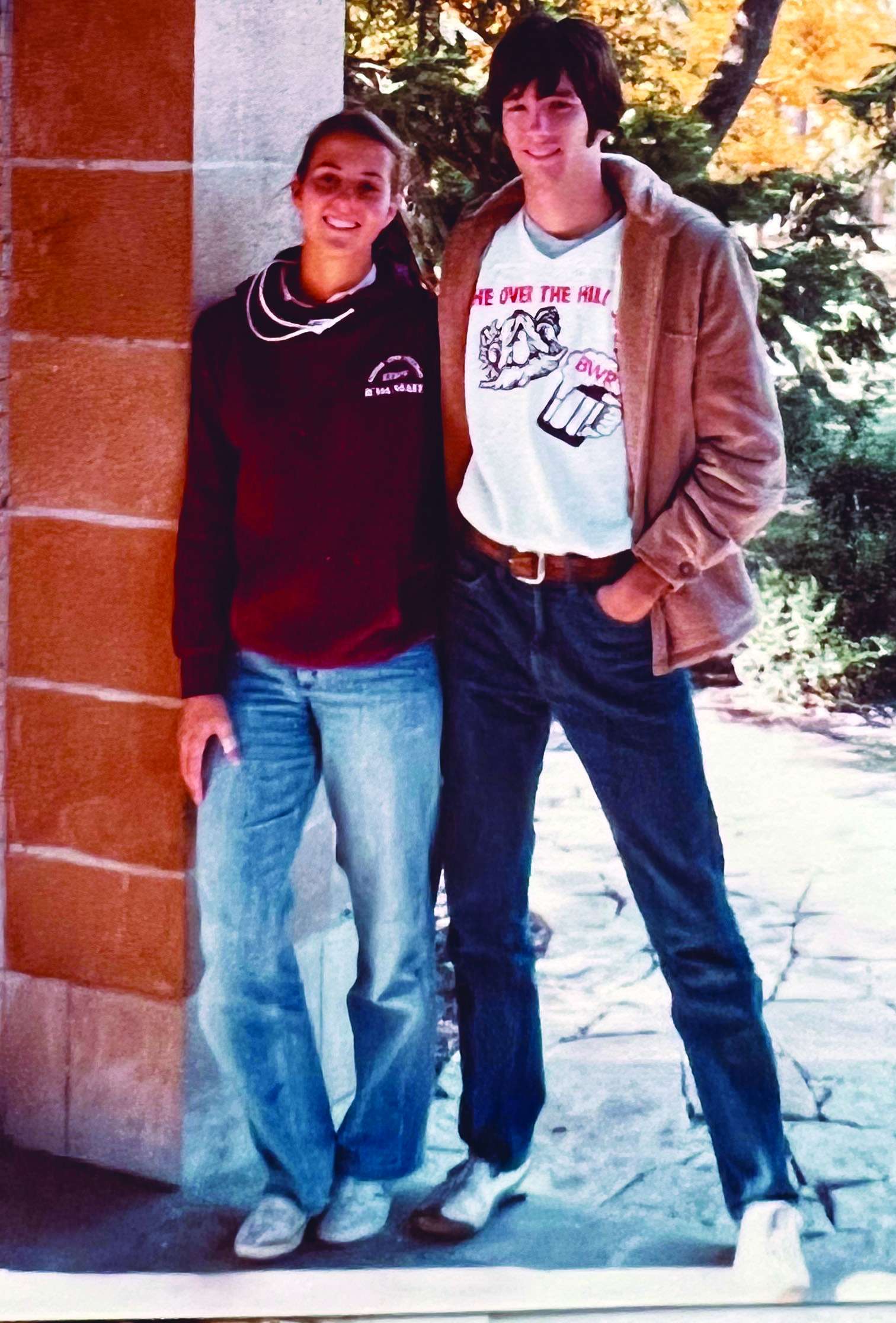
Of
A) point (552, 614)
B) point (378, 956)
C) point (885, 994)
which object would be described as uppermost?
point (552, 614)

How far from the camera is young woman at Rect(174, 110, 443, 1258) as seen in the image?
289 cm

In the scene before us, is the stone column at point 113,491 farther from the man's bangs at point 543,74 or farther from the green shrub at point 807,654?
the green shrub at point 807,654

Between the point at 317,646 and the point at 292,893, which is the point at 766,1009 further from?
the point at 317,646

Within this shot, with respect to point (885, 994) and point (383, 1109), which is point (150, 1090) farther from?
point (885, 994)

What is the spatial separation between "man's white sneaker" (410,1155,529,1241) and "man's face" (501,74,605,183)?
5.67 feet

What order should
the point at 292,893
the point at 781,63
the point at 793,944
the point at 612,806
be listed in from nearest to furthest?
the point at 612,806 → the point at 292,893 → the point at 793,944 → the point at 781,63

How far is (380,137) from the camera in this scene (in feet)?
9.48

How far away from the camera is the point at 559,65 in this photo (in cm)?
276

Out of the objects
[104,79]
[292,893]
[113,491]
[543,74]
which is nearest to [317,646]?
→ [292,893]

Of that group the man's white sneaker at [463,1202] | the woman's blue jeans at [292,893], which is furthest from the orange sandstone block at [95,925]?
the man's white sneaker at [463,1202]

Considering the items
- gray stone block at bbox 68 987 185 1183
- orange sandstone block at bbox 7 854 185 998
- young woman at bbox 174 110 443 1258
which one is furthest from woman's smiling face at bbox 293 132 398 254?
gray stone block at bbox 68 987 185 1183

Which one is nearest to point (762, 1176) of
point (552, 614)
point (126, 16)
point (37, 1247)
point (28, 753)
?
point (552, 614)

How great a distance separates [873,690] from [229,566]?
503 cm

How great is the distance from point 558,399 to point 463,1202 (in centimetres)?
142
